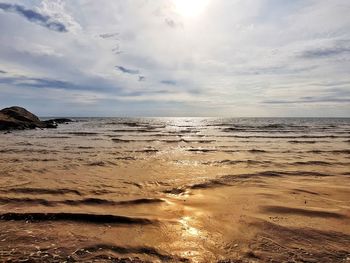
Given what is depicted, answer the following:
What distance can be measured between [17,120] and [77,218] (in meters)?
35.5

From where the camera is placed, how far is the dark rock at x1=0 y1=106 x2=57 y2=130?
33.9 m

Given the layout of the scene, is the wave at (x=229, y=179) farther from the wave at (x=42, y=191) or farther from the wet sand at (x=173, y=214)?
the wave at (x=42, y=191)

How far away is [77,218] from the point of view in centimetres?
552

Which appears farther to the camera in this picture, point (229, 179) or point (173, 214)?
point (229, 179)

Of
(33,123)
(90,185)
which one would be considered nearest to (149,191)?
(90,185)

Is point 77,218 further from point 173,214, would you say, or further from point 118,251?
point 173,214

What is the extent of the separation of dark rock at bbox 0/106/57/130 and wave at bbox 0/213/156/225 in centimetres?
3231

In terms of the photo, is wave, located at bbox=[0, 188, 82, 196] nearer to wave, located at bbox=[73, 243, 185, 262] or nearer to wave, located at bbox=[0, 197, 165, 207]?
wave, located at bbox=[0, 197, 165, 207]

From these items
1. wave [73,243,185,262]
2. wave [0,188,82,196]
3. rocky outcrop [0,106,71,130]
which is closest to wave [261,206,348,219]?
wave [73,243,185,262]

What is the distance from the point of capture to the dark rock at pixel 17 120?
1335 inches

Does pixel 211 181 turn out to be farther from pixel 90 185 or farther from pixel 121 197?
pixel 90 185

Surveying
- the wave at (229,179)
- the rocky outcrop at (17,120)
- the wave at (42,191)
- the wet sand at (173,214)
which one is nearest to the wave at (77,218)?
the wet sand at (173,214)

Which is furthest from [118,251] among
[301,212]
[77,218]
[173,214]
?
[301,212]

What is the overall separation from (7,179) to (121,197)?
394 centimetres
